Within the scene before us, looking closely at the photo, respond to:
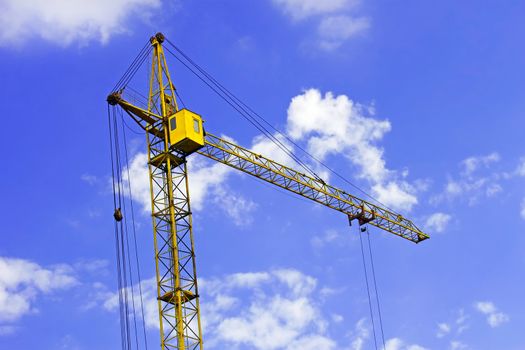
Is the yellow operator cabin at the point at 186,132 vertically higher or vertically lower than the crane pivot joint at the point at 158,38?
lower

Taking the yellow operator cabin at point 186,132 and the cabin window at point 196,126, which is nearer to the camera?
the yellow operator cabin at point 186,132

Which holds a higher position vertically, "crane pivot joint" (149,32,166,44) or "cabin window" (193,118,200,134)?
"crane pivot joint" (149,32,166,44)

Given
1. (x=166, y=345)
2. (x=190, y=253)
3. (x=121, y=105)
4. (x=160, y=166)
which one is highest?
(x=121, y=105)

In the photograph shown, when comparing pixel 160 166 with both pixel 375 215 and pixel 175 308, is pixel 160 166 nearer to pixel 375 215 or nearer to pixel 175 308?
pixel 175 308

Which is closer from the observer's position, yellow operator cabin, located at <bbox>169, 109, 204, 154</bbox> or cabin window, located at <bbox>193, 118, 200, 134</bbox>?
yellow operator cabin, located at <bbox>169, 109, 204, 154</bbox>

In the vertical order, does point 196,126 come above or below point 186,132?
above

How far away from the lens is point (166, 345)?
201ft

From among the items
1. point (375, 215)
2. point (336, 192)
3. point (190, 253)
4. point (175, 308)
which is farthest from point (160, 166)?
point (375, 215)

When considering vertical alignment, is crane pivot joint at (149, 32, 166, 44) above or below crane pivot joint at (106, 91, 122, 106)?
above

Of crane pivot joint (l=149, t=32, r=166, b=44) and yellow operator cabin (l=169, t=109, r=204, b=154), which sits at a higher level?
crane pivot joint (l=149, t=32, r=166, b=44)

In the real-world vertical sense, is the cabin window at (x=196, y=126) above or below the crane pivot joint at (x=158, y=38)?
below

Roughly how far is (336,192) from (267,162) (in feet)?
37.3

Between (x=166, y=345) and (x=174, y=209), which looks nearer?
(x=166, y=345)

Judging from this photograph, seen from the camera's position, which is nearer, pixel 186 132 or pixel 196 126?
pixel 186 132
